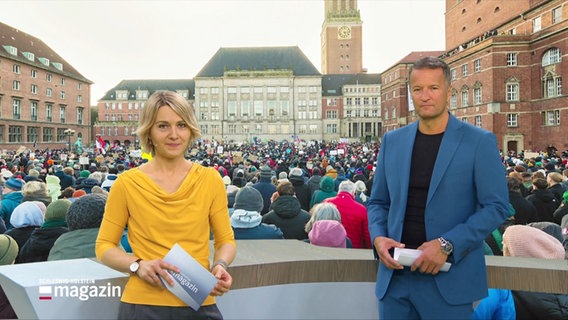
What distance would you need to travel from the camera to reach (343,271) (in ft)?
9.34

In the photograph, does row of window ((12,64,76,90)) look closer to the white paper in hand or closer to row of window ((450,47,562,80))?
row of window ((450,47,562,80))

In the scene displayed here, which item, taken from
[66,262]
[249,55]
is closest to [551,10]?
[66,262]

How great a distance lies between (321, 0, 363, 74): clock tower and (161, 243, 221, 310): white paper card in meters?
119

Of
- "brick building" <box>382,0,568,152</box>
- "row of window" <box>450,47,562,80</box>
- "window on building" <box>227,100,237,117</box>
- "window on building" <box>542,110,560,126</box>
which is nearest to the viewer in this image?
"brick building" <box>382,0,568,152</box>

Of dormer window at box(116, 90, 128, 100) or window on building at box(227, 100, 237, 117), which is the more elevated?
dormer window at box(116, 90, 128, 100)

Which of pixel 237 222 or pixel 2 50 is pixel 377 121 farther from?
pixel 237 222

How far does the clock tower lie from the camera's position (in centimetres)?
11638

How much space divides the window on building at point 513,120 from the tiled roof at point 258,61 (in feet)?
209

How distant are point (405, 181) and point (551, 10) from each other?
50.3 metres

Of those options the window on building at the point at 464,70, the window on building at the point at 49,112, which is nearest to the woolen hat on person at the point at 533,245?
the window on building at the point at 464,70

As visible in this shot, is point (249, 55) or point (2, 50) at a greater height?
point (249, 55)

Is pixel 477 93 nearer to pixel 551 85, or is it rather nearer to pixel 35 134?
pixel 551 85

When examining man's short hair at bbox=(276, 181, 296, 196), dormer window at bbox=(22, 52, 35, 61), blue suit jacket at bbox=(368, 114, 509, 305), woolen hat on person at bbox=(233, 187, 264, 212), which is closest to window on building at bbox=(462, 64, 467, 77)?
man's short hair at bbox=(276, 181, 296, 196)

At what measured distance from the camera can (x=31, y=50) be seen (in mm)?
65562
